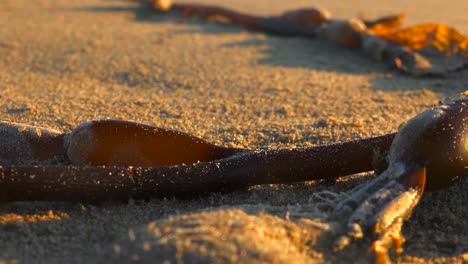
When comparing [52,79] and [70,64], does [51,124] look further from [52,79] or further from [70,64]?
[70,64]

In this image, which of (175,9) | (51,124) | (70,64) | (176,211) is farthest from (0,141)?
(175,9)

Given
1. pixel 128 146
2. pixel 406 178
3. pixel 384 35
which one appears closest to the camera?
pixel 406 178

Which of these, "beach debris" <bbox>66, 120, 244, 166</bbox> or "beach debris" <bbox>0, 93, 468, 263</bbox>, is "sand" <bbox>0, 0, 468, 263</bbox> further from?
Result: "beach debris" <bbox>66, 120, 244, 166</bbox>

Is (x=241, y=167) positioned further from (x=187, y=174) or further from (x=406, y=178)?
(x=406, y=178)

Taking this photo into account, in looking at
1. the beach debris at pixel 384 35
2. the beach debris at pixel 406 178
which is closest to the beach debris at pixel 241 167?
the beach debris at pixel 406 178

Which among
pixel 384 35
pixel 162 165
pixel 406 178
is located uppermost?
pixel 384 35

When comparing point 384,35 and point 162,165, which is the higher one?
point 384,35

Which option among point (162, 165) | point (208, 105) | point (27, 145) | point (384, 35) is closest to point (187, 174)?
point (162, 165)
